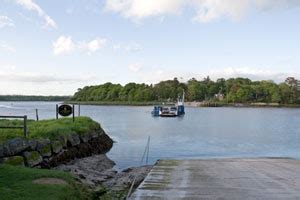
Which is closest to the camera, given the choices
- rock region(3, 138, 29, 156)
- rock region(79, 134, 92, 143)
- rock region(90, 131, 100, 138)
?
rock region(3, 138, 29, 156)

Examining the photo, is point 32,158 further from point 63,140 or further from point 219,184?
point 219,184

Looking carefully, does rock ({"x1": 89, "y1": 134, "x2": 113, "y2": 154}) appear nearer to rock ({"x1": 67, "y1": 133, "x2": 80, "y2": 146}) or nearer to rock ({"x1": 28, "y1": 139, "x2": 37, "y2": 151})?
rock ({"x1": 67, "y1": 133, "x2": 80, "y2": 146})

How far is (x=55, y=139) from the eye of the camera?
20.3 m

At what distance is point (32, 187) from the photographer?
10.5m

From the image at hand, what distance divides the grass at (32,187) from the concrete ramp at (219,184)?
1756mm

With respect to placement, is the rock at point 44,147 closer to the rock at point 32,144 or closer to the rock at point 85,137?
the rock at point 32,144

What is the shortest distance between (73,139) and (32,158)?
7550 mm

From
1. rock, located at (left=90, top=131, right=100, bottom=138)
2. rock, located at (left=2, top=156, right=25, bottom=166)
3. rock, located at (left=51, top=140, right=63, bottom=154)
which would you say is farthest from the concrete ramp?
rock, located at (left=90, top=131, right=100, bottom=138)

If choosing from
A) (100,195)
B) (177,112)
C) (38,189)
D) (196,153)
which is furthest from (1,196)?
(177,112)

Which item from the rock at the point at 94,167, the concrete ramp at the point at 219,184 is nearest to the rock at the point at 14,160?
the rock at the point at 94,167

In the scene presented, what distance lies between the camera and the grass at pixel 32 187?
9.85m

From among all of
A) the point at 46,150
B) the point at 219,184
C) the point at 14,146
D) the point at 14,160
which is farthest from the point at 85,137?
the point at 219,184

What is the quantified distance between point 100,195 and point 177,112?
9055 cm

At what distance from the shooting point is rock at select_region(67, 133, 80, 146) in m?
22.9
